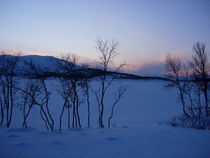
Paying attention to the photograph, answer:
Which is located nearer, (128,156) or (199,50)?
(128,156)

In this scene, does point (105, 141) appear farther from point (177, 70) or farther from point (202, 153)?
point (177, 70)

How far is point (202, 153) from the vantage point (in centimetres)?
428

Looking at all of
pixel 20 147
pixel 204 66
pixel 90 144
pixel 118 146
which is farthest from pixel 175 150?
pixel 204 66

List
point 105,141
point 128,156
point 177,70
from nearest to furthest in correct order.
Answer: point 128,156
point 105,141
point 177,70

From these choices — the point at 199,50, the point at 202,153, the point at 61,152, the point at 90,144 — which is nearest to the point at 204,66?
the point at 199,50

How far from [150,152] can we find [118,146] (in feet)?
3.59

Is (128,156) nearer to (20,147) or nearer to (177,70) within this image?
(20,147)

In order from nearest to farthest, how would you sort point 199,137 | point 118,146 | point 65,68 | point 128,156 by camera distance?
point 128,156 → point 118,146 → point 199,137 → point 65,68

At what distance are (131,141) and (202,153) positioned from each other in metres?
2.29

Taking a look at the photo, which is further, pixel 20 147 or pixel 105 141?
pixel 105 141

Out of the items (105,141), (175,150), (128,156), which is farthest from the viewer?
(105,141)

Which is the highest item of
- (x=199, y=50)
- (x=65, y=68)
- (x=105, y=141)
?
(x=199, y=50)

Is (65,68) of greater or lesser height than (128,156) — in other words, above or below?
above

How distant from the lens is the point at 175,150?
4.45 metres
